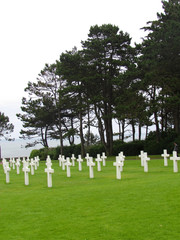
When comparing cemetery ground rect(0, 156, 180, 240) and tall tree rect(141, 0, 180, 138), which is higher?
tall tree rect(141, 0, 180, 138)

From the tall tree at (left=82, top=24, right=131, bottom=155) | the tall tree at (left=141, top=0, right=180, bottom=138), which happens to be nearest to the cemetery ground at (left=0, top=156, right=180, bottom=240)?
the tall tree at (left=141, top=0, right=180, bottom=138)

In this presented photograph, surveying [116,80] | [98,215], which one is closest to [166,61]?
[116,80]

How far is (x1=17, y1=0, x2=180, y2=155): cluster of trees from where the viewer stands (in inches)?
1260

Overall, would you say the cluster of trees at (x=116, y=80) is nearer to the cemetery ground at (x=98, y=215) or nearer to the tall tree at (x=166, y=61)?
the tall tree at (x=166, y=61)

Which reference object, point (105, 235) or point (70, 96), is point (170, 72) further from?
point (105, 235)

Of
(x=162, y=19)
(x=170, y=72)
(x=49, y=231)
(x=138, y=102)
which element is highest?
(x=162, y=19)

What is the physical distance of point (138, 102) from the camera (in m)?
34.5

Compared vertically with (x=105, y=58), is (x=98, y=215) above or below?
below

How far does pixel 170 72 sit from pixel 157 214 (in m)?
26.4

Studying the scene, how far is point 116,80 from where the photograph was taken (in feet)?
115

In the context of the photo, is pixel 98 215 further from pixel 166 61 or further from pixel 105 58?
pixel 105 58

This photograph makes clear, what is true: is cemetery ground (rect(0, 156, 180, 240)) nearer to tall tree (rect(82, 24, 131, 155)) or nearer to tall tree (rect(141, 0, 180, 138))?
tall tree (rect(141, 0, 180, 138))

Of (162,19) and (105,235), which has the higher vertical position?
(162,19)

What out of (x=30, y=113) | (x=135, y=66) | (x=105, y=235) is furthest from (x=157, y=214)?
(x=30, y=113)
